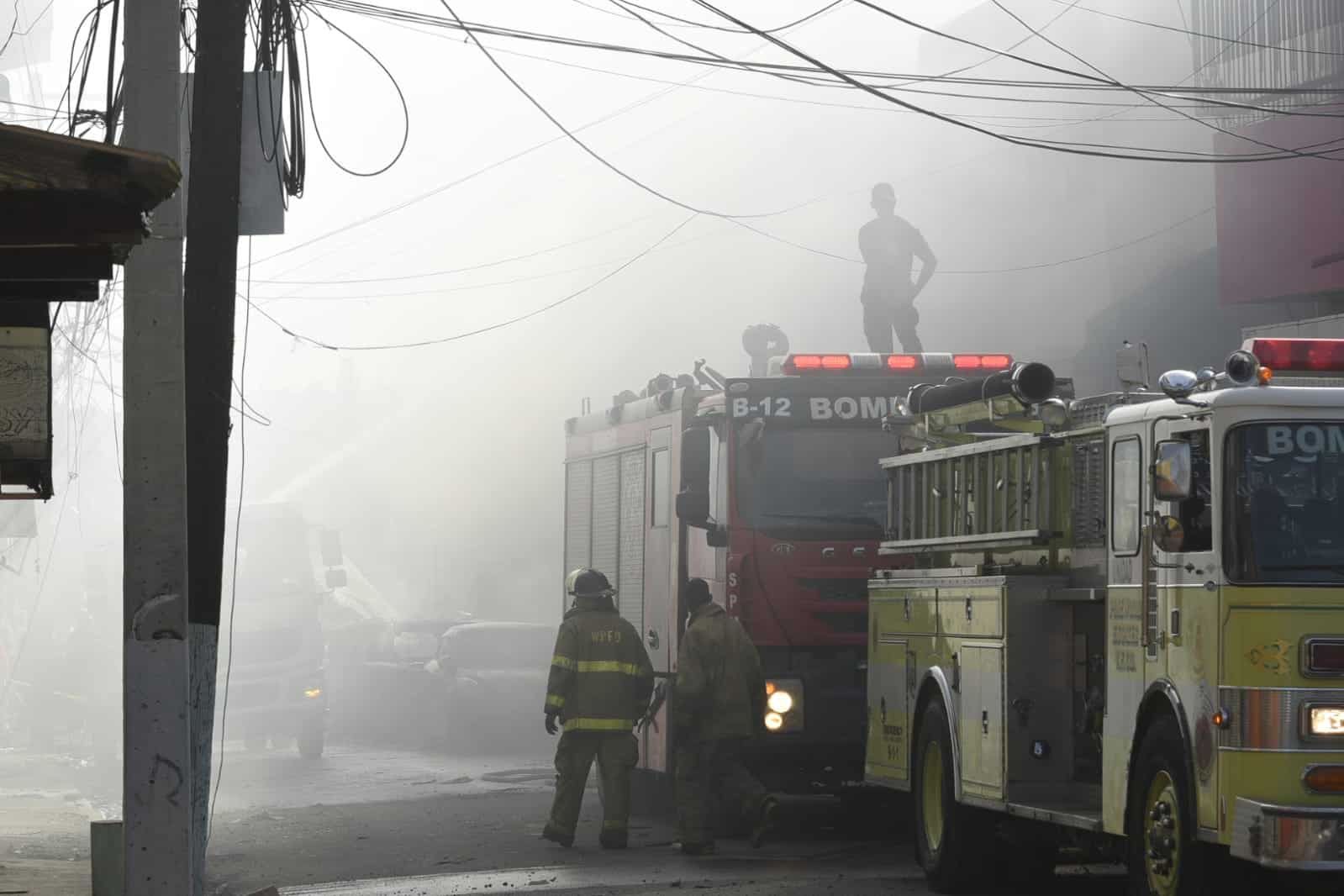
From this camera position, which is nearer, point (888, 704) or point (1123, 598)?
point (1123, 598)

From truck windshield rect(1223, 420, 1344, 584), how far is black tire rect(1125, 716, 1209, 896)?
0.85 metres

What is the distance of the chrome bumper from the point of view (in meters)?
7.48

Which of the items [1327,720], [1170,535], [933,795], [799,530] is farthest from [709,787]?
[1327,720]

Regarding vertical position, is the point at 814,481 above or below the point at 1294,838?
above

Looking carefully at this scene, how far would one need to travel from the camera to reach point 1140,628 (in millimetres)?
8703

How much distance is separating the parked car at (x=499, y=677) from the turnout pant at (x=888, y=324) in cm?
712

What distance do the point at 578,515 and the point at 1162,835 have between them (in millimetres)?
10031

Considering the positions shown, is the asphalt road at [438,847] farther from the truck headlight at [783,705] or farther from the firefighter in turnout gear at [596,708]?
the truck headlight at [783,705]

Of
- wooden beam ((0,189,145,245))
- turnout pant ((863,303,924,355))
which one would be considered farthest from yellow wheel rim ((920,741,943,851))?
turnout pant ((863,303,924,355))

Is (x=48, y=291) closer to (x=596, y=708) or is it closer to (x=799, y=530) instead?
(x=596, y=708)

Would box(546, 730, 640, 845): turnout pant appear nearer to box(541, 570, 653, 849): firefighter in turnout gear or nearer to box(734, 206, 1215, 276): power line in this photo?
box(541, 570, 653, 849): firefighter in turnout gear

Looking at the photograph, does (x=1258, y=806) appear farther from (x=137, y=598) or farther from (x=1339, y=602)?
(x=137, y=598)

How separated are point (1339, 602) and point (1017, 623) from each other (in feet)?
7.77

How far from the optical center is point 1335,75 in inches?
1046
